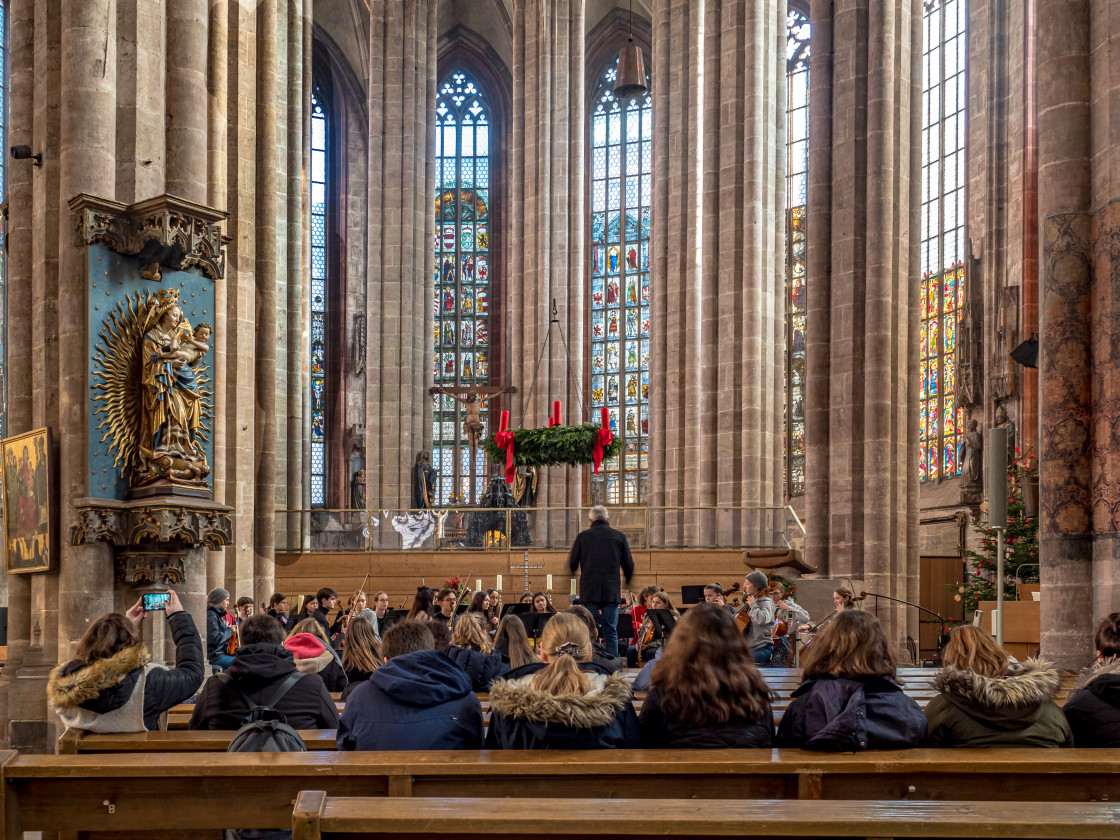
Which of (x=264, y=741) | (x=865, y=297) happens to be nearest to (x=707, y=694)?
(x=264, y=741)

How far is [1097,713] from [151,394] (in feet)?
20.5

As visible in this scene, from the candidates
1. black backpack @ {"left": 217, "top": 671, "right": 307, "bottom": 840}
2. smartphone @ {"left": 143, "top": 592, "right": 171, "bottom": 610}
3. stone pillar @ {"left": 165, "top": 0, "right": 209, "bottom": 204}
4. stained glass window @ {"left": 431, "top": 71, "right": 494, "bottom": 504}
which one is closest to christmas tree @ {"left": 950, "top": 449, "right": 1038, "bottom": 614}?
stone pillar @ {"left": 165, "top": 0, "right": 209, "bottom": 204}

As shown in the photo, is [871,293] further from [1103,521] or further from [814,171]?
[1103,521]

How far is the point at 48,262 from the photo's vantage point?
29.5 ft

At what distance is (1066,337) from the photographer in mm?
8734

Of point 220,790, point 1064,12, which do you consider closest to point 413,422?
point 1064,12

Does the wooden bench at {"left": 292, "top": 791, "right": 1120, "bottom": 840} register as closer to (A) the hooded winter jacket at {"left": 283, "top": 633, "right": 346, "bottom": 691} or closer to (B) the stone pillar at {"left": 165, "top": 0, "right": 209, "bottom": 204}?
(A) the hooded winter jacket at {"left": 283, "top": 633, "right": 346, "bottom": 691}

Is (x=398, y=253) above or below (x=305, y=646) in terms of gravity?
above

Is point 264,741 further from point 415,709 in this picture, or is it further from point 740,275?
point 740,275

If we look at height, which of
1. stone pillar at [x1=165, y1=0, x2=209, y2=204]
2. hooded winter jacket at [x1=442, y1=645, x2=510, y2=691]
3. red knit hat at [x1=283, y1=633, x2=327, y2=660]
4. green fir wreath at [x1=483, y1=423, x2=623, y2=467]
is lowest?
hooded winter jacket at [x1=442, y1=645, x2=510, y2=691]

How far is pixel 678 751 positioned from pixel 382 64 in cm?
2615

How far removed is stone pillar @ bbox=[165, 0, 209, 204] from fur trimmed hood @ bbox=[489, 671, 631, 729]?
6775 mm

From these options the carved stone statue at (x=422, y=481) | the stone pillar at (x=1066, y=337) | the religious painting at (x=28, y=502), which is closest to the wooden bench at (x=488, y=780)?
the stone pillar at (x=1066, y=337)

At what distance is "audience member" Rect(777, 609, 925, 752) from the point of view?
389cm
